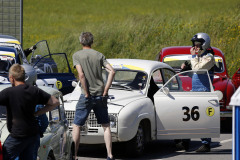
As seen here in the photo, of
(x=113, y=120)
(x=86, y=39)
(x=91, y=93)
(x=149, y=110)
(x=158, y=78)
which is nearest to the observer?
(x=91, y=93)

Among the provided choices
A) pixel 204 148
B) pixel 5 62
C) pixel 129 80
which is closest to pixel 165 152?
pixel 204 148

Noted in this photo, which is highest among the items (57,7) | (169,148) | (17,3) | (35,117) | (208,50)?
(57,7)

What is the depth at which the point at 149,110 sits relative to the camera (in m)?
10.5

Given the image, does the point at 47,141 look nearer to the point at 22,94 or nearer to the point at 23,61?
the point at 22,94

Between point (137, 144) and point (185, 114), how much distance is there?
3.27ft

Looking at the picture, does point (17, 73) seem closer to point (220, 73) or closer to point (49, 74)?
point (49, 74)

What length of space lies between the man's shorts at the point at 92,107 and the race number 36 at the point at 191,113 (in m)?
1.84

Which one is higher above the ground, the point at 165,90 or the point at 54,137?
the point at 165,90

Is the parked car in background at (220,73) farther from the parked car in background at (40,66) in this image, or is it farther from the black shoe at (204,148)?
the parked car in background at (40,66)

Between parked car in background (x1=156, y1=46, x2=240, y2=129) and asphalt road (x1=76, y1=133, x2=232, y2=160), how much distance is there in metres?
1.25

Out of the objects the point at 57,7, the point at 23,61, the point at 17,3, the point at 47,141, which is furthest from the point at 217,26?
the point at 57,7

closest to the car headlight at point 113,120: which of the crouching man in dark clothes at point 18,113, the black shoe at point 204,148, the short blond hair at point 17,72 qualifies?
the black shoe at point 204,148

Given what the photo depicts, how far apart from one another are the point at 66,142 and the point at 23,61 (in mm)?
5690

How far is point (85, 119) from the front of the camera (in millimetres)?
9375
